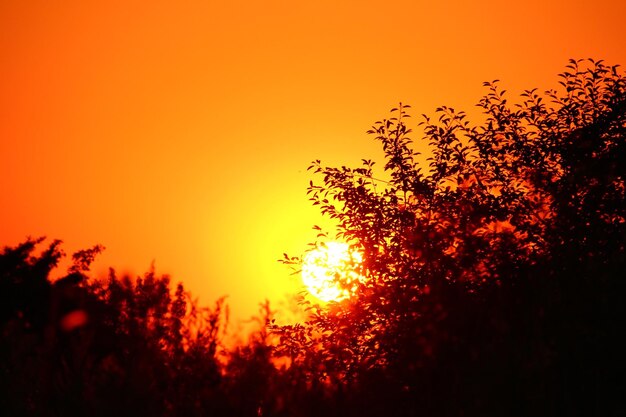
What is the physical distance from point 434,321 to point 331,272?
4.86 meters

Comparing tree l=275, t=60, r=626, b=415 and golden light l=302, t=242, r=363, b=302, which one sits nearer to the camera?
tree l=275, t=60, r=626, b=415

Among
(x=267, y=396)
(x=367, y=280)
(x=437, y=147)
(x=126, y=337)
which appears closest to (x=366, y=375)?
(x=367, y=280)

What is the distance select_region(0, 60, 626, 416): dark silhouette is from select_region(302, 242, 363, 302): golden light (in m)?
0.31

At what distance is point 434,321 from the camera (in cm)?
1265

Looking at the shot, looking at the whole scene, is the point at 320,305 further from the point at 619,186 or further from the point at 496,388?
the point at 496,388

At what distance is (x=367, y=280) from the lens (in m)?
16.8

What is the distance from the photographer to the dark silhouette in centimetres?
849

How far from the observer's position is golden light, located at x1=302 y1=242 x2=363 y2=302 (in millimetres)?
16891

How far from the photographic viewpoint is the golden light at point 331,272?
16891 millimetres

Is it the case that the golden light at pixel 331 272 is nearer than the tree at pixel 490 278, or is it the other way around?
the tree at pixel 490 278

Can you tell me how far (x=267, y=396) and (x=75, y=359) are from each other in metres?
2.65

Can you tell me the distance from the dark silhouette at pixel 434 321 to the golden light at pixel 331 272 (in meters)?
0.31

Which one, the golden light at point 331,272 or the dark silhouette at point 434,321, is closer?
the dark silhouette at point 434,321

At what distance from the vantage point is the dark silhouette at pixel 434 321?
849 centimetres
